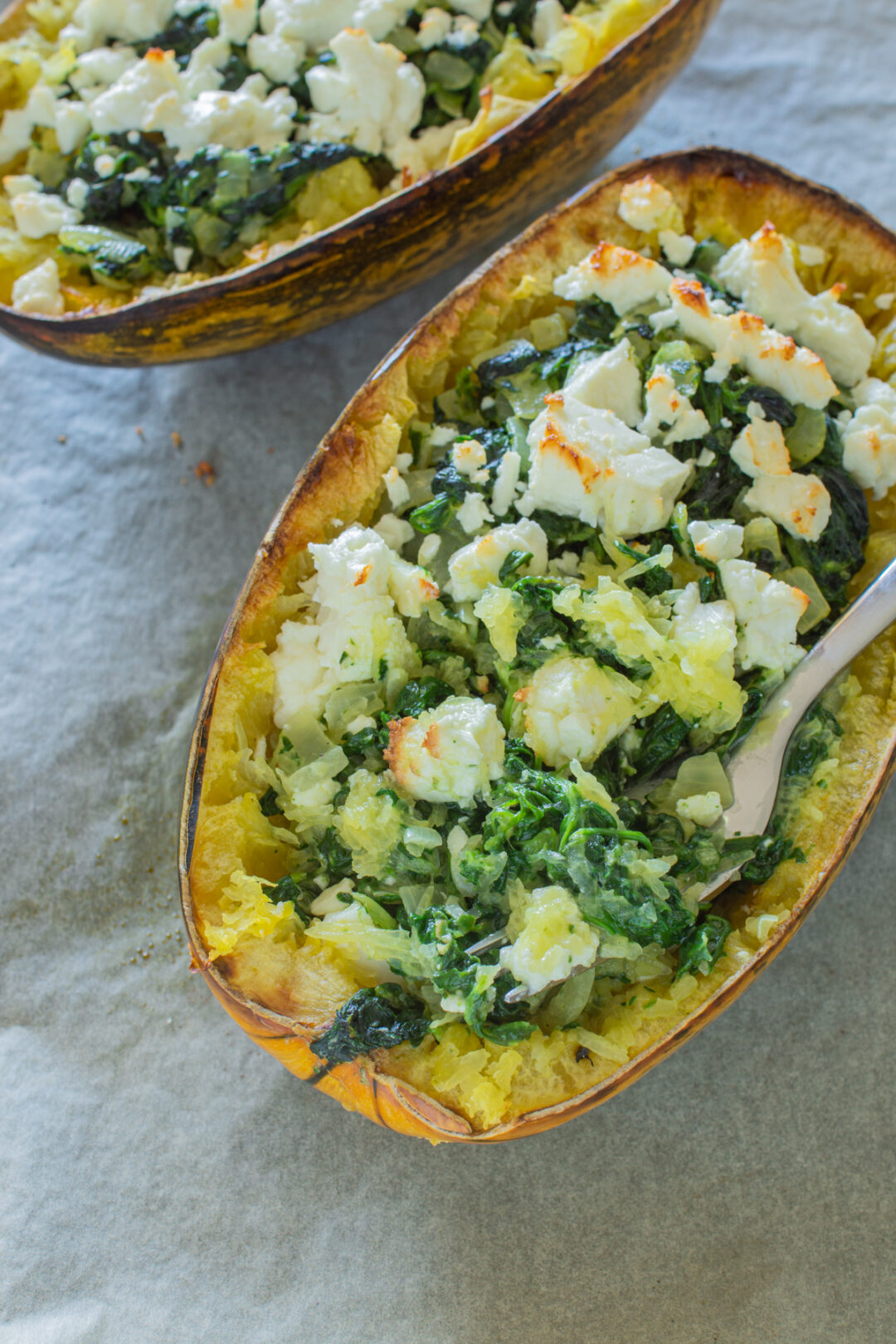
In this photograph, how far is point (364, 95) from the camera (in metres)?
2.42

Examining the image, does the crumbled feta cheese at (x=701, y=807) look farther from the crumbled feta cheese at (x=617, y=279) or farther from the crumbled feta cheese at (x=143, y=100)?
the crumbled feta cheese at (x=143, y=100)

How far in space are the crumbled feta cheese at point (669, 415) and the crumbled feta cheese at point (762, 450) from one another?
73mm

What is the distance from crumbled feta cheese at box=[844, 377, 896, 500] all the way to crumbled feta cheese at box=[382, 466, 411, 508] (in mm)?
844

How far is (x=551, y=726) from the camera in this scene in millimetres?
1780

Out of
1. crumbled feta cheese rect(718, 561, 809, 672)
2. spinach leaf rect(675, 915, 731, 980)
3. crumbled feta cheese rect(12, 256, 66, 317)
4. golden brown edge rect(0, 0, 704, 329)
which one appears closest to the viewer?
spinach leaf rect(675, 915, 731, 980)

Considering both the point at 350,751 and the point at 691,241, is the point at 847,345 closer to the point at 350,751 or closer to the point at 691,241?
the point at 691,241

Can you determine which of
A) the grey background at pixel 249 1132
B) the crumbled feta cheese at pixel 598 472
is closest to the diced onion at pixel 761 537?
the crumbled feta cheese at pixel 598 472

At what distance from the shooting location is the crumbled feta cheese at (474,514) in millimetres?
1946

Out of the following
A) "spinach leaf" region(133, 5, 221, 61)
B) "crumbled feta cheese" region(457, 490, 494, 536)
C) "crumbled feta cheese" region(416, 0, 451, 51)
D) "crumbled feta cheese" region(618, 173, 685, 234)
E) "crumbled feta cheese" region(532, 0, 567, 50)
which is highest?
"crumbled feta cheese" region(532, 0, 567, 50)

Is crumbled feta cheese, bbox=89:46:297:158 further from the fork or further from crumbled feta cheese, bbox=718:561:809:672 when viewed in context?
the fork

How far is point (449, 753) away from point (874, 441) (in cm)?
101

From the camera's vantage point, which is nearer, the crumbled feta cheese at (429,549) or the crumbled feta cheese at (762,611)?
the crumbled feta cheese at (762,611)

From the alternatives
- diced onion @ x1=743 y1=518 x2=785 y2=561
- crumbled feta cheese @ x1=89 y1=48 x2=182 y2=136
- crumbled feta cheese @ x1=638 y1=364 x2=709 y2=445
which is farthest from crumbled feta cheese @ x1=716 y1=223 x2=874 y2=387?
crumbled feta cheese @ x1=89 y1=48 x2=182 y2=136

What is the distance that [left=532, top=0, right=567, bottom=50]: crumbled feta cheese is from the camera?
2.54m
